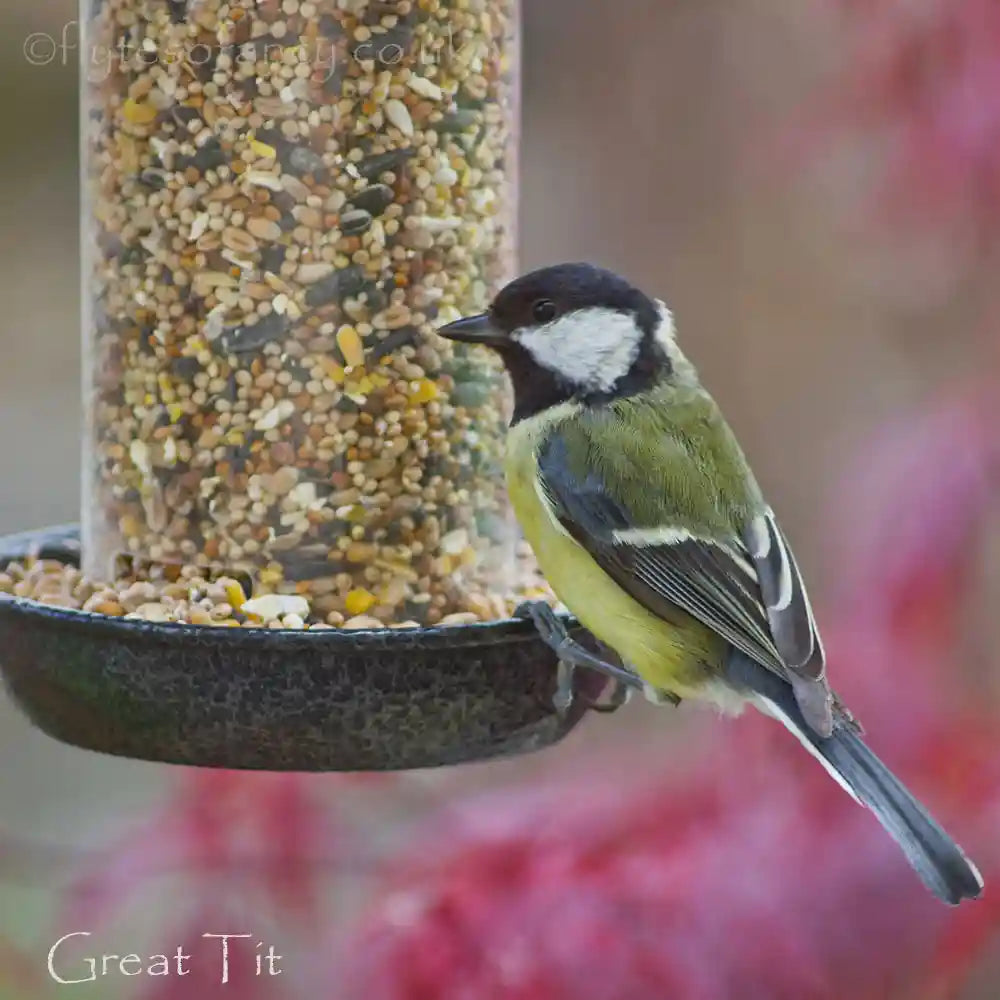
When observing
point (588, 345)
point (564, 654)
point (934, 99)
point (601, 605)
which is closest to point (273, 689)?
point (564, 654)

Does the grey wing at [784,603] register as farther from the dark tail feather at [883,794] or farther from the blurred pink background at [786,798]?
the blurred pink background at [786,798]

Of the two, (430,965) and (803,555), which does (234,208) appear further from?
(803,555)

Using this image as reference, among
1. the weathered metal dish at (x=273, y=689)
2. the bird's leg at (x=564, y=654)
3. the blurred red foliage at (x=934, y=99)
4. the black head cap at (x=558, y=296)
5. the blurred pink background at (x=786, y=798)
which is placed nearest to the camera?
the weathered metal dish at (x=273, y=689)

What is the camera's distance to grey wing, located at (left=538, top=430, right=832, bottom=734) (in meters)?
2.65

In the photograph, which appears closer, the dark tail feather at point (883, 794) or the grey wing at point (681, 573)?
the dark tail feather at point (883, 794)

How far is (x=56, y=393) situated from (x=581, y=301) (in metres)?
4.30

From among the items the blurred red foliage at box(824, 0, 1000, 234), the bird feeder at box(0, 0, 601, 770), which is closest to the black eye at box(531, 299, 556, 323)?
the bird feeder at box(0, 0, 601, 770)

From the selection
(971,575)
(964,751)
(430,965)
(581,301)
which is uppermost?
(581,301)

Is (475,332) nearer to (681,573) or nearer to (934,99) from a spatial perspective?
(681,573)

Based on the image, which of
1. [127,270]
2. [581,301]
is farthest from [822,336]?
[127,270]

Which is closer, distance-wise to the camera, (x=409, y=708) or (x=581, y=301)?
(x=409, y=708)

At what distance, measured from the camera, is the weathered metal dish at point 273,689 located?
2.38 meters

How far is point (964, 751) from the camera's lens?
3.12 m

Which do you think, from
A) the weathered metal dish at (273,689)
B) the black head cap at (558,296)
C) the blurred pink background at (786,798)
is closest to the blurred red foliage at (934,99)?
the blurred pink background at (786,798)
